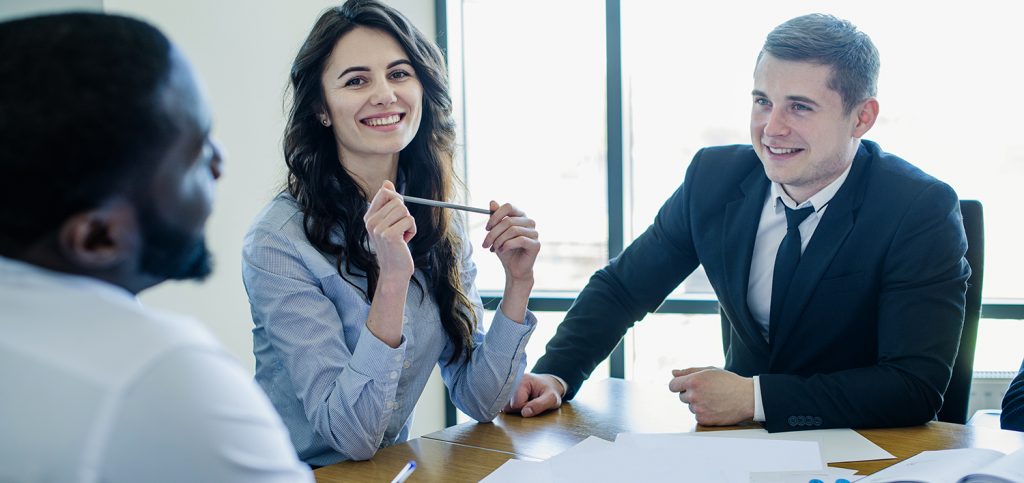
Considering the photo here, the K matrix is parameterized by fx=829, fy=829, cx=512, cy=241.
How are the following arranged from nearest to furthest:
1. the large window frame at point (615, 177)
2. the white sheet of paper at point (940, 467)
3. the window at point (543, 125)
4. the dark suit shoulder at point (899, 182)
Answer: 1. the white sheet of paper at point (940, 467)
2. the dark suit shoulder at point (899, 182)
3. the large window frame at point (615, 177)
4. the window at point (543, 125)

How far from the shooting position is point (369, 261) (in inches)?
65.0

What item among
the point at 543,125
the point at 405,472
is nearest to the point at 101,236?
the point at 405,472

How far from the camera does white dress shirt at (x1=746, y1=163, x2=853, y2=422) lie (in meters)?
1.93

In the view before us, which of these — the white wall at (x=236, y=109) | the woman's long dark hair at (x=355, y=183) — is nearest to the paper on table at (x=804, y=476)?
the woman's long dark hair at (x=355, y=183)

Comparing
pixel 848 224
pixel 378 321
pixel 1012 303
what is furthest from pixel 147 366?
pixel 1012 303

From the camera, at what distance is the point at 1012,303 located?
3049 millimetres

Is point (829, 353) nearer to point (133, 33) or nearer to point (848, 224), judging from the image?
point (848, 224)

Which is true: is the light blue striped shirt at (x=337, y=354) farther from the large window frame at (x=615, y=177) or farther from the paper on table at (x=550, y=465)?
the large window frame at (x=615, y=177)

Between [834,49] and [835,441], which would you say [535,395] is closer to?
[835,441]

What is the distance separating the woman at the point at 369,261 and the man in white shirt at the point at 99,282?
0.86 m

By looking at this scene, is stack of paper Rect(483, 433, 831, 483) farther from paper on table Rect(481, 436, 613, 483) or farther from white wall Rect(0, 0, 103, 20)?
white wall Rect(0, 0, 103, 20)

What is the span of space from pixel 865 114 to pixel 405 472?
53.0 inches

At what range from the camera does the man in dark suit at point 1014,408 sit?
157 cm

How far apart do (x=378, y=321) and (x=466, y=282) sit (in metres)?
0.43
